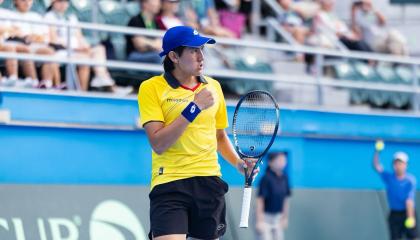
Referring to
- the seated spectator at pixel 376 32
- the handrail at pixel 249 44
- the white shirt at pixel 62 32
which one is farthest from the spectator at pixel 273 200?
the seated spectator at pixel 376 32

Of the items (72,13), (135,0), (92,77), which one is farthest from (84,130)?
(135,0)

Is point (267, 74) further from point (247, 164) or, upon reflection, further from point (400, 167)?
point (247, 164)

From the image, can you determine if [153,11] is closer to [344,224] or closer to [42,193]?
[42,193]

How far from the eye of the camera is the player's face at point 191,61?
7137mm

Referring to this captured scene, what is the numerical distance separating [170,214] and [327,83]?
8151mm

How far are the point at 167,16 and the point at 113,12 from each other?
26.6 inches

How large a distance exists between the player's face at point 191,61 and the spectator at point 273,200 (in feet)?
22.0

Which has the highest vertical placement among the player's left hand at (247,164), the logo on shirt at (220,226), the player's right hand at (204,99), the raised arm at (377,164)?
the player's right hand at (204,99)

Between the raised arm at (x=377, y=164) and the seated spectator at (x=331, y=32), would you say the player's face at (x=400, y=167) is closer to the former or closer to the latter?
the raised arm at (x=377, y=164)

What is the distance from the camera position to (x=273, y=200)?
13.8 meters

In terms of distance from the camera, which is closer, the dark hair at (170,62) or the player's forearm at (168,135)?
the player's forearm at (168,135)

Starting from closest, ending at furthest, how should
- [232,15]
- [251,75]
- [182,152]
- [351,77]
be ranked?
[182,152]
[251,75]
[232,15]
[351,77]

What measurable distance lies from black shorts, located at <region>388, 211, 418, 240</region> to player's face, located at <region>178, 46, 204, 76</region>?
832cm

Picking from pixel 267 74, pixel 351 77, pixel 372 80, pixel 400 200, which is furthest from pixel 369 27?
pixel 400 200
